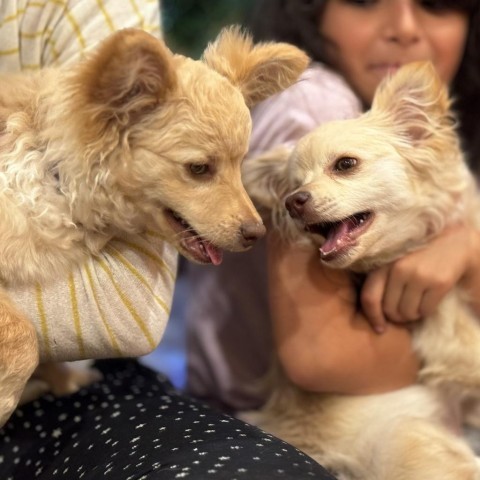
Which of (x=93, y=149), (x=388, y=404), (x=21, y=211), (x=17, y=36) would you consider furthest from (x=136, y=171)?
(x=388, y=404)

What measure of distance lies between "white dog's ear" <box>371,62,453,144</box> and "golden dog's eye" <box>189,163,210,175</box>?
0.46m

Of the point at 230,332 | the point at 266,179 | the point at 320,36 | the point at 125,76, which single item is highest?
the point at 125,76

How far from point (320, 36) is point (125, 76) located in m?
0.80

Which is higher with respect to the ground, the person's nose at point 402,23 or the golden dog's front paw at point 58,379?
the person's nose at point 402,23

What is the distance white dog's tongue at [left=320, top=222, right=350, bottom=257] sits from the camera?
1254 mm

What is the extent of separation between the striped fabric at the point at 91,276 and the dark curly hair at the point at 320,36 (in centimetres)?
45

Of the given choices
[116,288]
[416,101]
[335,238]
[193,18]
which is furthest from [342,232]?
[193,18]

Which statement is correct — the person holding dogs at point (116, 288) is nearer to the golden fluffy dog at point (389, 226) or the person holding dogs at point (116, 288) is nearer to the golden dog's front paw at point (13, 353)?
the golden dog's front paw at point (13, 353)

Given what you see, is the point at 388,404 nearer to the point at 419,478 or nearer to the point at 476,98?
the point at 419,478

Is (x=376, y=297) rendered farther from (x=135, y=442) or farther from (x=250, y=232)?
(x=135, y=442)

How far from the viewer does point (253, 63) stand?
1.12 meters

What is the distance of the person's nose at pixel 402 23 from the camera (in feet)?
4.88

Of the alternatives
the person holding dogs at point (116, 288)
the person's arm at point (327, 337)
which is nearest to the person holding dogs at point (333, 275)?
the person's arm at point (327, 337)

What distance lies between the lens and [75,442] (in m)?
1.15
